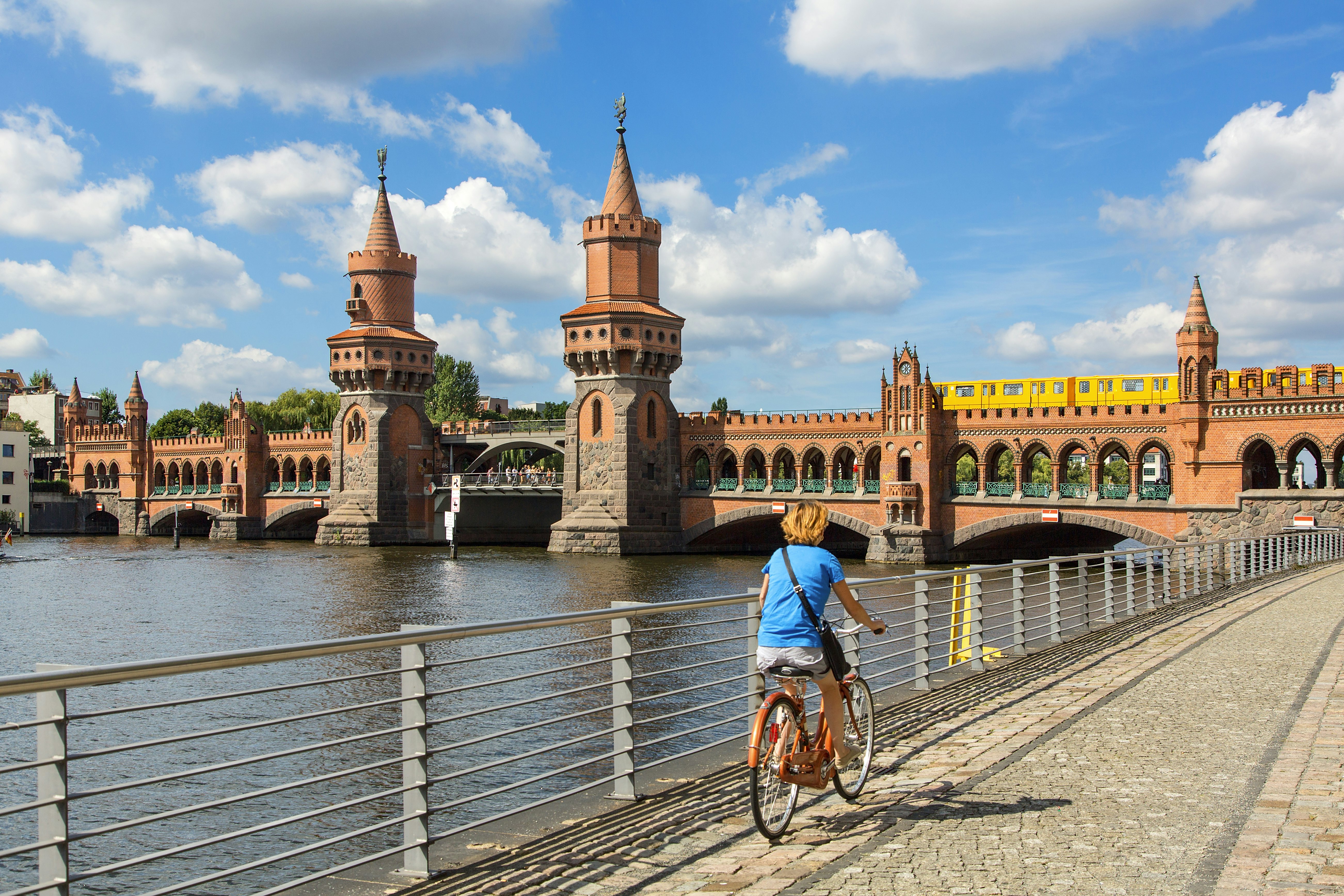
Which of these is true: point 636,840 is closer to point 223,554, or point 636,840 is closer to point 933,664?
point 933,664

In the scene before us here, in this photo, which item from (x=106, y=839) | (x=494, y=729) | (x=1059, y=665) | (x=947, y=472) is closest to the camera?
(x=106, y=839)

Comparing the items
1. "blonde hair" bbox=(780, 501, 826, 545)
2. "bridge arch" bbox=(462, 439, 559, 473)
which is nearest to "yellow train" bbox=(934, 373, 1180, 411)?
"bridge arch" bbox=(462, 439, 559, 473)

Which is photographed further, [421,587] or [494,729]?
[421,587]

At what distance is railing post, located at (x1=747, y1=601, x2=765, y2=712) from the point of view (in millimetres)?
8516

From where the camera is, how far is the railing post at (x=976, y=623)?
12672mm

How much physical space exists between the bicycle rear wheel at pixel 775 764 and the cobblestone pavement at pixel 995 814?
12 cm

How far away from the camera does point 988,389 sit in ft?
190

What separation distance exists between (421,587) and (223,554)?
23531 millimetres

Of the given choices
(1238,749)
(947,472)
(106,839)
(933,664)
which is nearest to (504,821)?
(1238,749)

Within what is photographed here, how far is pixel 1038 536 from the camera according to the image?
2046 inches

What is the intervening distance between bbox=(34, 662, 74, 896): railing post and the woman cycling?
3573 millimetres

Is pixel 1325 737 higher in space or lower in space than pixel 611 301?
lower

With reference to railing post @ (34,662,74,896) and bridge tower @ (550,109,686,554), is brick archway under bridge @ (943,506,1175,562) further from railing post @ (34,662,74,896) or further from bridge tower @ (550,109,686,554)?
railing post @ (34,662,74,896)

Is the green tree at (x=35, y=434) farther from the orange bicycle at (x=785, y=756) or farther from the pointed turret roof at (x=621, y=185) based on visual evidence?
the orange bicycle at (x=785, y=756)
